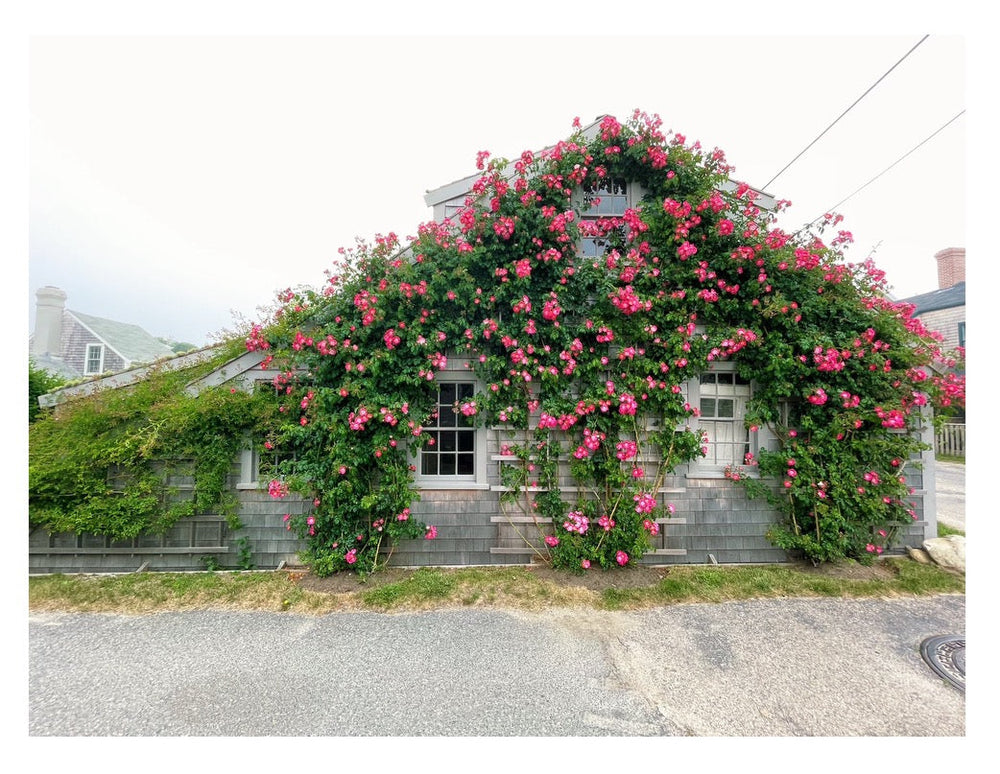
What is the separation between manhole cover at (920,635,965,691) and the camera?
2639 mm

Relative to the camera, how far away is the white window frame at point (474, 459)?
424 centimetres

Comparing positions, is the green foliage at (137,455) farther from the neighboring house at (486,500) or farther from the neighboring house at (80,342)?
the neighboring house at (80,342)

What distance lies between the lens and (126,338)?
1473 cm

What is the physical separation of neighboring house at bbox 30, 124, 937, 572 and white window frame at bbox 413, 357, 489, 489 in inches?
0.5

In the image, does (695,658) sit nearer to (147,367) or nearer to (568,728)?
(568,728)

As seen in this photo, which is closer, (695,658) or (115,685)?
(115,685)

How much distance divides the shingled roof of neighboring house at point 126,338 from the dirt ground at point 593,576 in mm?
13389

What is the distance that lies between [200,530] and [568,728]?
13.6 ft

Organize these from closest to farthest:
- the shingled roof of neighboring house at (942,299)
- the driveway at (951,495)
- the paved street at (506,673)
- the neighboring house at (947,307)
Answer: the paved street at (506,673) → the driveway at (951,495) → the neighboring house at (947,307) → the shingled roof of neighboring house at (942,299)

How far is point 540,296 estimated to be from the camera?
413cm

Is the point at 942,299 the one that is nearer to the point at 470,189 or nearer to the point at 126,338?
the point at 470,189

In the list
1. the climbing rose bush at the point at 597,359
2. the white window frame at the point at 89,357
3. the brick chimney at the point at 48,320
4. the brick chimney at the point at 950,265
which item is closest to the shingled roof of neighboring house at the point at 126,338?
the white window frame at the point at 89,357

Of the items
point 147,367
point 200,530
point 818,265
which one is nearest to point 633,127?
point 818,265

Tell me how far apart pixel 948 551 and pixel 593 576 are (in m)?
3.90
